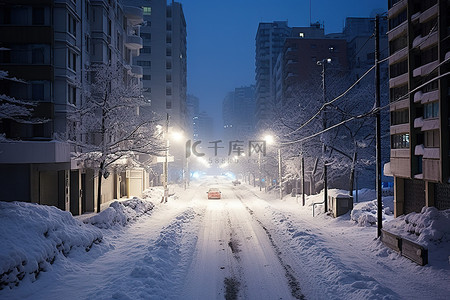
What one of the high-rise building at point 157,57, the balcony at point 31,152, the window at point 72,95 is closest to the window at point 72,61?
A: the window at point 72,95

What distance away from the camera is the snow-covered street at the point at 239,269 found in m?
10.0

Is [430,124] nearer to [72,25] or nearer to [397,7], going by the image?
[397,7]

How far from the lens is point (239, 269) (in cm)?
1261

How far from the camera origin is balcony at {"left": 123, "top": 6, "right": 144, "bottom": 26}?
38537 mm

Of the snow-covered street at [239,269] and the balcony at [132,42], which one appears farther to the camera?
→ the balcony at [132,42]

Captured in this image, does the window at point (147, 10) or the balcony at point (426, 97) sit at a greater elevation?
the window at point (147, 10)

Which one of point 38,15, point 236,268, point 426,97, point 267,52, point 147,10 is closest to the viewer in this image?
point 236,268

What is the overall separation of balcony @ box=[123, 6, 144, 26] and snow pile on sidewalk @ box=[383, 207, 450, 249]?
34964mm

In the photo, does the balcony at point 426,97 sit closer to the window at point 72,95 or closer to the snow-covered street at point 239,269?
the snow-covered street at point 239,269

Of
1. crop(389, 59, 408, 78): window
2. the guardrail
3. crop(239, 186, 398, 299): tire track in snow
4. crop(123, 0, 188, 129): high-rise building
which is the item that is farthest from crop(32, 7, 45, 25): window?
crop(123, 0, 188, 129): high-rise building

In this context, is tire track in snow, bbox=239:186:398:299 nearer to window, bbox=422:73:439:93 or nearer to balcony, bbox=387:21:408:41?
window, bbox=422:73:439:93

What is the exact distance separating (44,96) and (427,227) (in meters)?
23.3

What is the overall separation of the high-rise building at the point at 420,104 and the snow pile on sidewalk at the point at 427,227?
1.60 metres

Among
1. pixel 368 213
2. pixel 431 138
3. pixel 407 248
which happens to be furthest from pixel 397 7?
pixel 407 248
